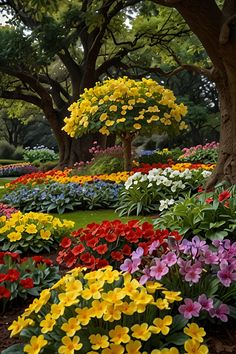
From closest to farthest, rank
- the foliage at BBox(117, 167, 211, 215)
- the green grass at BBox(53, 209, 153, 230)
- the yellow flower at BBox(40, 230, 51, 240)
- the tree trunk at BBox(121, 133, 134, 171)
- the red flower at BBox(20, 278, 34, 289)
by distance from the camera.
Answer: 1. the red flower at BBox(20, 278, 34, 289)
2. the yellow flower at BBox(40, 230, 51, 240)
3. the green grass at BBox(53, 209, 153, 230)
4. the foliage at BBox(117, 167, 211, 215)
5. the tree trunk at BBox(121, 133, 134, 171)

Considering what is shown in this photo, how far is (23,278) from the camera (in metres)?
3.10

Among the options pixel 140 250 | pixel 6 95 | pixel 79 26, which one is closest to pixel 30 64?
pixel 79 26

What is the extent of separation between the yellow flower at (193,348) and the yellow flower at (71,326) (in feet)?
1.45

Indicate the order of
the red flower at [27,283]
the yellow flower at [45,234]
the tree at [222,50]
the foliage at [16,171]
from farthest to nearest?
the foliage at [16,171] < the tree at [222,50] < the yellow flower at [45,234] < the red flower at [27,283]

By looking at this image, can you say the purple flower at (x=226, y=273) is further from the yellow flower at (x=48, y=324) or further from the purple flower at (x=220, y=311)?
the yellow flower at (x=48, y=324)

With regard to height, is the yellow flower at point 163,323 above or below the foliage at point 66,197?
above

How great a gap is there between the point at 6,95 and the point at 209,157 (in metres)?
7.73

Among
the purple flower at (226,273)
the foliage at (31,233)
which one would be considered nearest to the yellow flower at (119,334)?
the purple flower at (226,273)

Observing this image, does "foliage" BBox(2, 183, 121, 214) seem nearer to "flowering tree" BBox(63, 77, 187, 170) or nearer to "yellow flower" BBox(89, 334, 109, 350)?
"flowering tree" BBox(63, 77, 187, 170)

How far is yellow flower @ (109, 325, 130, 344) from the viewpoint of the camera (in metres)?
1.84

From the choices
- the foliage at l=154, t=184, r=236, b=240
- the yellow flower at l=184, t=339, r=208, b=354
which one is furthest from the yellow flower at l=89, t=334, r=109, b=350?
the foliage at l=154, t=184, r=236, b=240

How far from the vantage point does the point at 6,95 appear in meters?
17.2

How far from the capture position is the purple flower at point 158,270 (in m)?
2.24

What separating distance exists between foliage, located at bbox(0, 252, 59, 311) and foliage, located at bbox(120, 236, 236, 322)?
2.80 ft
